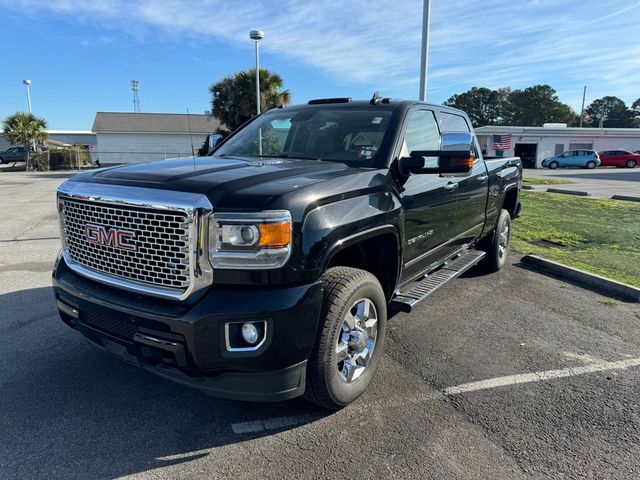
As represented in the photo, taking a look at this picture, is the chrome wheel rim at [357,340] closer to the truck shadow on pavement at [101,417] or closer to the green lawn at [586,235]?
the truck shadow on pavement at [101,417]

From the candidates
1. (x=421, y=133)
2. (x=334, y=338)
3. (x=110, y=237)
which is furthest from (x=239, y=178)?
(x=421, y=133)

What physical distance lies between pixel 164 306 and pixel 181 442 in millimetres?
832

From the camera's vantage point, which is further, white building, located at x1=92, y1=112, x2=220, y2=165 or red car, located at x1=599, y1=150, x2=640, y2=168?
white building, located at x1=92, y1=112, x2=220, y2=165

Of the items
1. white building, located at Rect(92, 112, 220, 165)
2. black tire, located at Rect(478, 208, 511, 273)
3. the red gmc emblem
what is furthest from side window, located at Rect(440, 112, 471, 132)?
white building, located at Rect(92, 112, 220, 165)

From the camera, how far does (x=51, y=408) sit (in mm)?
2986

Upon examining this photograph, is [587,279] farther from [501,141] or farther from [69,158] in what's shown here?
[501,141]

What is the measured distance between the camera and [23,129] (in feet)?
114

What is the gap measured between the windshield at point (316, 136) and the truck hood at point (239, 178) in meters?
0.35

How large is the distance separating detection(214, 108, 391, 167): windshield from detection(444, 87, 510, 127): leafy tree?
276 feet

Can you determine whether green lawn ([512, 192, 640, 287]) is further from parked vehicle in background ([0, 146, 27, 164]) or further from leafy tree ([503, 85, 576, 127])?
Answer: leafy tree ([503, 85, 576, 127])

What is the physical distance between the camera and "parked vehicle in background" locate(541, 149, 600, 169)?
1492 inches

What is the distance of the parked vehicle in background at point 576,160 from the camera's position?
37906mm

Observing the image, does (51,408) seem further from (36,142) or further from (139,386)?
(36,142)

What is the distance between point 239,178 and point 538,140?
45.3m
